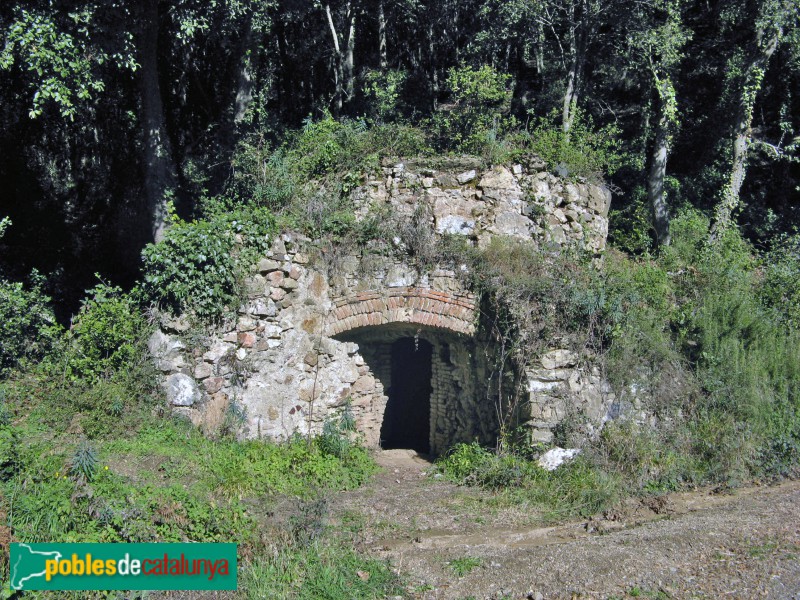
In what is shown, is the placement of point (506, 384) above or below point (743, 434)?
above

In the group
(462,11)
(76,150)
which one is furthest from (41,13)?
(462,11)

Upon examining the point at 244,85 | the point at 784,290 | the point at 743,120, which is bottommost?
the point at 784,290

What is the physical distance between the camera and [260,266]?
779 cm

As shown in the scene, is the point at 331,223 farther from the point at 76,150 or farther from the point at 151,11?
the point at 76,150

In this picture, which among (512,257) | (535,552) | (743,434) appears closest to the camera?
(535,552)

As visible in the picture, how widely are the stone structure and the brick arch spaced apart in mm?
13

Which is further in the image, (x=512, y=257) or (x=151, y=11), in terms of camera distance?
(x=151, y=11)

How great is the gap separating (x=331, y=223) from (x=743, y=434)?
5850 mm

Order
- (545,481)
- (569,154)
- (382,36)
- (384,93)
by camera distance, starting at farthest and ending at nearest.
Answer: (382,36) → (384,93) → (569,154) → (545,481)

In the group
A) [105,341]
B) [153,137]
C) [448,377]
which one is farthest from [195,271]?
[448,377]

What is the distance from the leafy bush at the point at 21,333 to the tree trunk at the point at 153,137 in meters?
2.35

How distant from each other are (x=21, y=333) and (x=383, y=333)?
4551mm

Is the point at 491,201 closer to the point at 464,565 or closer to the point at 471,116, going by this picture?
the point at 471,116

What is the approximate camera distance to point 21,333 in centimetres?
766
